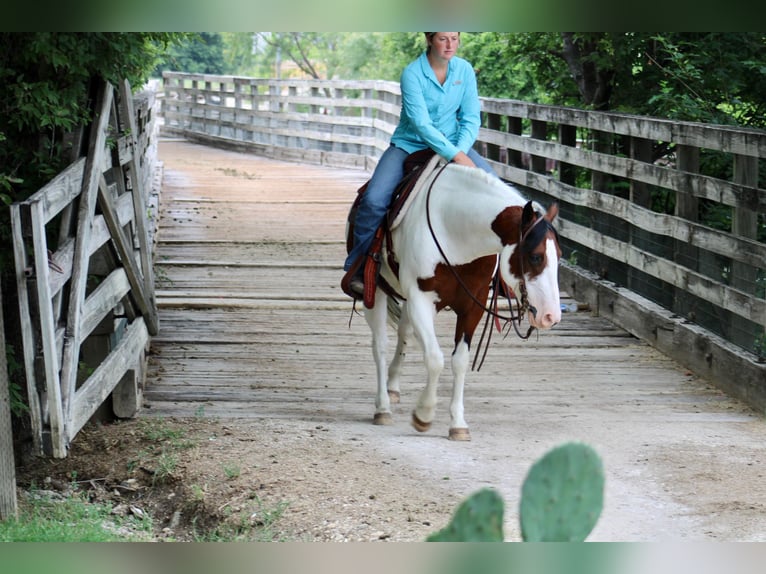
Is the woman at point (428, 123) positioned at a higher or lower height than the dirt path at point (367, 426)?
higher

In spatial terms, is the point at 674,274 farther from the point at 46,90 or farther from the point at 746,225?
the point at 46,90

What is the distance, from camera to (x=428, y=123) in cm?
540

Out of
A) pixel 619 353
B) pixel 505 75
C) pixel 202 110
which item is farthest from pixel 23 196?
pixel 202 110

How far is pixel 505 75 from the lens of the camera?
20344 mm

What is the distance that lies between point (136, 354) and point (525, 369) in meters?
2.66

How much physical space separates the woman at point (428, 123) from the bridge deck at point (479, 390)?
1068 mm

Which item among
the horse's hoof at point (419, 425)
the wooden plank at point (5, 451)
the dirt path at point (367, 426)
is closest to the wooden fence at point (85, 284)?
the wooden plank at point (5, 451)

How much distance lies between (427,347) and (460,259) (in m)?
0.48

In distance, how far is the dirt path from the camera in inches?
177

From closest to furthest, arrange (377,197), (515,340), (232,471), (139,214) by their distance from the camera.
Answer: (232,471) < (377,197) < (139,214) < (515,340)

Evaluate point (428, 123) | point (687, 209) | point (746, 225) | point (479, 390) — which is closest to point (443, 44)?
point (428, 123)

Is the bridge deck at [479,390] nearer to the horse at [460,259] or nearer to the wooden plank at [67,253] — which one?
the horse at [460,259]

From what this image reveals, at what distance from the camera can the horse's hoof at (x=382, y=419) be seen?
231 inches

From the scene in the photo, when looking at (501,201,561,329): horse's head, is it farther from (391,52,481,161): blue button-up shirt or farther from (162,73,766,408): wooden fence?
(162,73,766,408): wooden fence
